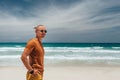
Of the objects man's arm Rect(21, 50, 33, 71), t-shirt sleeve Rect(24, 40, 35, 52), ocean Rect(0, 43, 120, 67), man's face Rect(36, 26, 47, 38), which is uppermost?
man's face Rect(36, 26, 47, 38)

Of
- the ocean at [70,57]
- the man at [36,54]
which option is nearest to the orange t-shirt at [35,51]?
the man at [36,54]

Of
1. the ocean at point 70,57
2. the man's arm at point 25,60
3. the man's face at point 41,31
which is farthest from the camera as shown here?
the ocean at point 70,57

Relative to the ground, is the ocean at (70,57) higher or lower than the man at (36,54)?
lower

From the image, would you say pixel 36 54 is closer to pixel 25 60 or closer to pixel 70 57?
pixel 25 60

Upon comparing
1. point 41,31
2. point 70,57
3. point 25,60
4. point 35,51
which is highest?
point 41,31

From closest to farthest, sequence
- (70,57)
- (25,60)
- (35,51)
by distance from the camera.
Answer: (25,60) → (35,51) → (70,57)

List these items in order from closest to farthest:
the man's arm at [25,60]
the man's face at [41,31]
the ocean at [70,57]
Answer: the man's arm at [25,60] < the man's face at [41,31] < the ocean at [70,57]

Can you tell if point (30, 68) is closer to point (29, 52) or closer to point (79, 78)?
point (29, 52)

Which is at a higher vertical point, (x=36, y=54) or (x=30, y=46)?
(x=30, y=46)

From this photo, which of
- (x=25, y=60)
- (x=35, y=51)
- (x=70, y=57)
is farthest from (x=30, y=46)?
(x=70, y=57)

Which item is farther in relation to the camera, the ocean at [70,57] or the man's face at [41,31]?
the ocean at [70,57]

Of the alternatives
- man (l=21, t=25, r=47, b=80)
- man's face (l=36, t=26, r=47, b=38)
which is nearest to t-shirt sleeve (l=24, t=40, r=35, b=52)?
man (l=21, t=25, r=47, b=80)

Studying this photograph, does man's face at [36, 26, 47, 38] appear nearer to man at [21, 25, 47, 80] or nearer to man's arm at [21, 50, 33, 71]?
man at [21, 25, 47, 80]

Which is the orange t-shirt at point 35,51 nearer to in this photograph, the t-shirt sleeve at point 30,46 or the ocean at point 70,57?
the t-shirt sleeve at point 30,46
